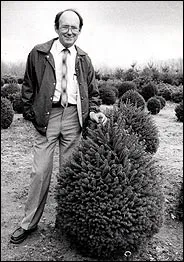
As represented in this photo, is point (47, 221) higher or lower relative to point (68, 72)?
lower

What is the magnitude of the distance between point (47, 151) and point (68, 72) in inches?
32.1

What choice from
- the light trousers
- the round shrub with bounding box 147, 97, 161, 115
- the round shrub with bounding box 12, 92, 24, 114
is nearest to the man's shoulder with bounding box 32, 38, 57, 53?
the light trousers

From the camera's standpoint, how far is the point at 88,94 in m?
3.96

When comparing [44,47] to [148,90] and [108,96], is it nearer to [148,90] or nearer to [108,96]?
[108,96]

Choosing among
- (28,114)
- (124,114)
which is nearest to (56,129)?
(28,114)

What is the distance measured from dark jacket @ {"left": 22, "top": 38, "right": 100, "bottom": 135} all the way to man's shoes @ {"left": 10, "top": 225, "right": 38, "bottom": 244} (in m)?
1.03

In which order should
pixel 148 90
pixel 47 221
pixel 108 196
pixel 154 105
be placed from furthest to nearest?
pixel 148 90, pixel 154 105, pixel 47 221, pixel 108 196

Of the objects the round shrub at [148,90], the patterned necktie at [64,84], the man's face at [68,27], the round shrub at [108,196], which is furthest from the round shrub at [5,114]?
the round shrub at [148,90]

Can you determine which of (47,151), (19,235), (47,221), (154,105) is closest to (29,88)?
(47,151)

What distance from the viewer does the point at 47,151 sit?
3727mm

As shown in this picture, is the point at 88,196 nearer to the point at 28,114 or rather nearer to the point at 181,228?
the point at 28,114

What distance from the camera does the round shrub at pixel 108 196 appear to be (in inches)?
123

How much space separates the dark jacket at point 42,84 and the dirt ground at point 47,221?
1.13 meters

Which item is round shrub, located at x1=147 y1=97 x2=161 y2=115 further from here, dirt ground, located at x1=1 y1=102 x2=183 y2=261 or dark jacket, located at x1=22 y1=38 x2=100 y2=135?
dark jacket, located at x1=22 y1=38 x2=100 y2=135
